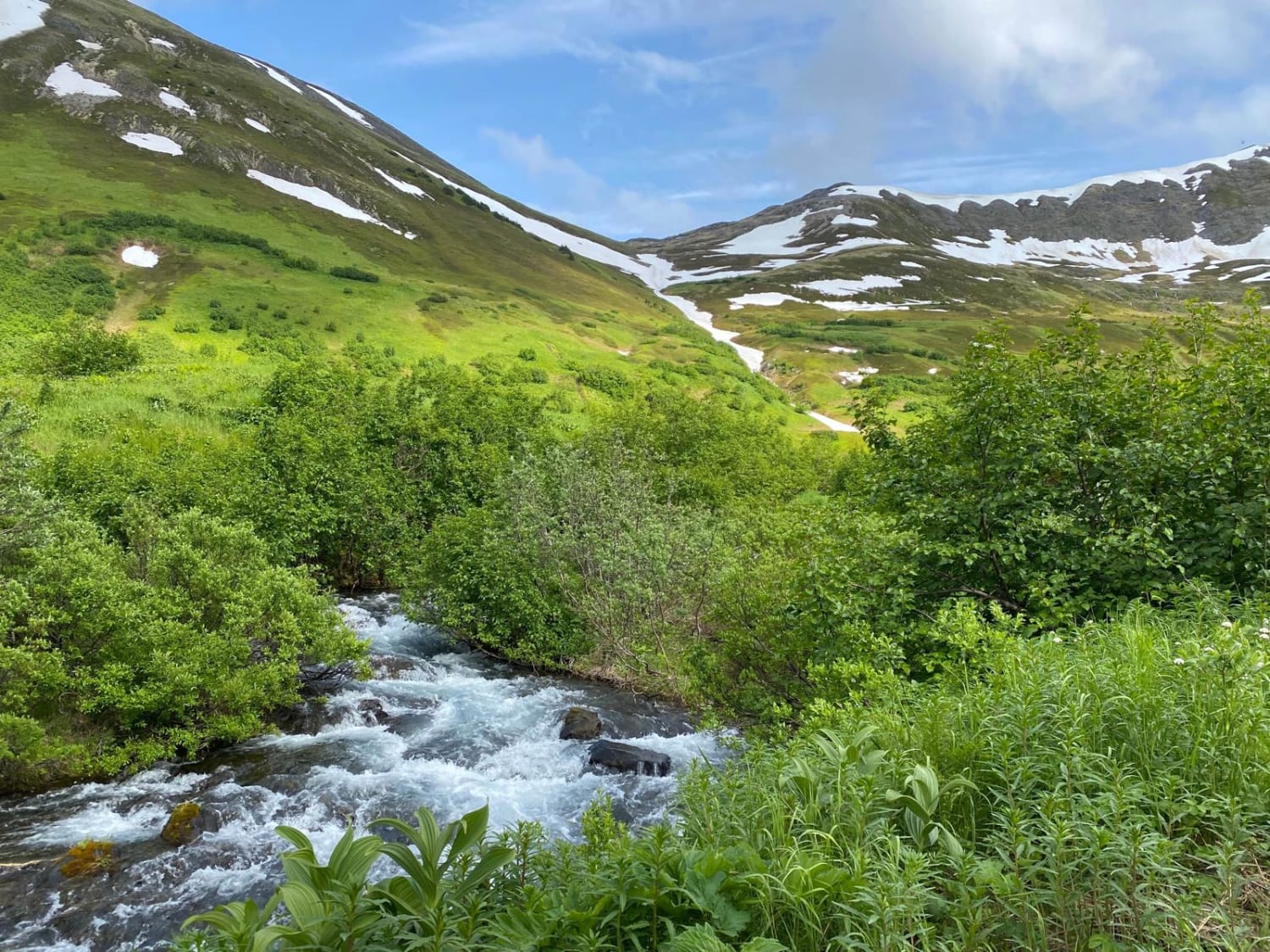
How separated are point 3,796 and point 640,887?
13.5 m

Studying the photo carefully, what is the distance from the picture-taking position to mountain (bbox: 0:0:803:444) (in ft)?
137

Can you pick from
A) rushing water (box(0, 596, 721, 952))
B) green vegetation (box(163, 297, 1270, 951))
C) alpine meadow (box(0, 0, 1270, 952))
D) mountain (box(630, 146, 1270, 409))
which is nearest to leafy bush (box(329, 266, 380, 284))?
alpine meadow (box(0, 0, 1270, 952))

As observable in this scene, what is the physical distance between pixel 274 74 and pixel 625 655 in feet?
537

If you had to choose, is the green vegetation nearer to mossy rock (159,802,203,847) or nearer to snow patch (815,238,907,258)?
mossy rock (159,802,203,847)

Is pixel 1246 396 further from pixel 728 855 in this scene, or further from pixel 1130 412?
pixel 728 855

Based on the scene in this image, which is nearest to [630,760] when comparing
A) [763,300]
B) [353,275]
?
[353,275]

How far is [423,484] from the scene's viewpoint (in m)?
27.7

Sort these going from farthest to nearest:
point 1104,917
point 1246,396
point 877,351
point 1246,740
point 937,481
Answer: point 877,351 → point 937,481 → point 1246,396 → point 1246,740 → point 1104,917

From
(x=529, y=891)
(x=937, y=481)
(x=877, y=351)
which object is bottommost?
(x=529, y=891)

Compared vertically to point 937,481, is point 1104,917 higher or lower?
lower

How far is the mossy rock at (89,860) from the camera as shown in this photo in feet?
33.1

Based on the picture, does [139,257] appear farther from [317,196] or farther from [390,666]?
[390,666]

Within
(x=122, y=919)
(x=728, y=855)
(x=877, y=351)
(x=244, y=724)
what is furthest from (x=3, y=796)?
(x=877, y=351)

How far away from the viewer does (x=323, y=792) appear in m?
12.8
